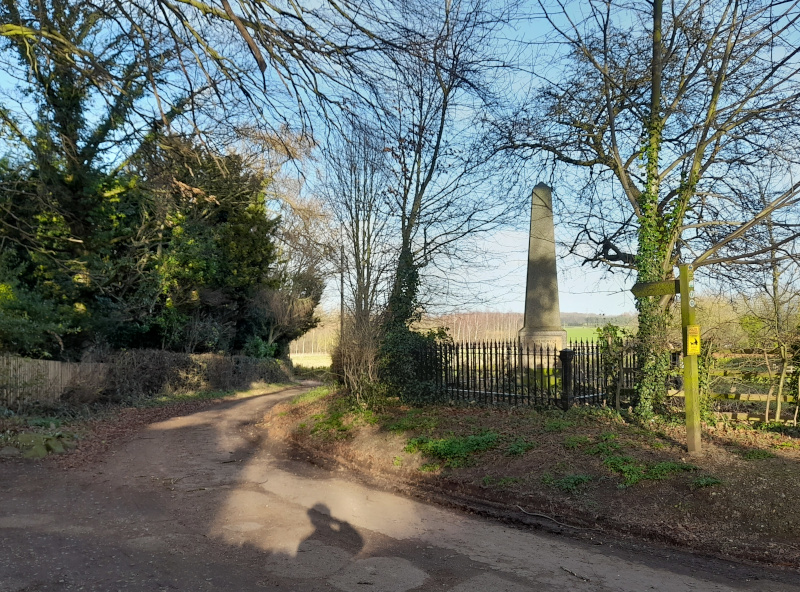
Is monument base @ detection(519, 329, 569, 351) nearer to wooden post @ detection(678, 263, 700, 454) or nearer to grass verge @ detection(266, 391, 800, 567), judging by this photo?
grass verge @ detection(266, 391, 800, 567)

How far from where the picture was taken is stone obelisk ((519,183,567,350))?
1598 cm

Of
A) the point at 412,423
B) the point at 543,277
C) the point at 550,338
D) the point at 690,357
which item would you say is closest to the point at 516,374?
the point at 550,338

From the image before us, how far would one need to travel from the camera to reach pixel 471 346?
14.4 m

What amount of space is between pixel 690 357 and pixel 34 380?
14.2 meters

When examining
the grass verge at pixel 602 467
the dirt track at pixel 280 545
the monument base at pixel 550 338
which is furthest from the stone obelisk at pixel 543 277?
the dirt track at pixel 280 545

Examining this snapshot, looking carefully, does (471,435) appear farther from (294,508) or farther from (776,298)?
(776,298)

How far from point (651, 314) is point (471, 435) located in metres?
4.10

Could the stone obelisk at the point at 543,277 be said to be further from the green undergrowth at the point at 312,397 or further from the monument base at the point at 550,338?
the green undergrowth at the point at 312,397

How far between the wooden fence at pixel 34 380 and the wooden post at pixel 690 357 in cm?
1402

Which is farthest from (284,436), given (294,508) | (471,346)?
(294,508)

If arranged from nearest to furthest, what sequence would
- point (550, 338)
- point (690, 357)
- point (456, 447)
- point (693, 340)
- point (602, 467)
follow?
point (602, 467)
point (693, 340)
point (690, 357)
point (456, 447)
point (550, 338)

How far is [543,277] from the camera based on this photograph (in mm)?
16125

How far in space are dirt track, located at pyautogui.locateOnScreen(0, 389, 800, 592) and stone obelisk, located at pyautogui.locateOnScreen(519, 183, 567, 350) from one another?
7878mm

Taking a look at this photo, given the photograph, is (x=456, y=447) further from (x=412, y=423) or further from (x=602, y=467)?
(x=602, y=467)
